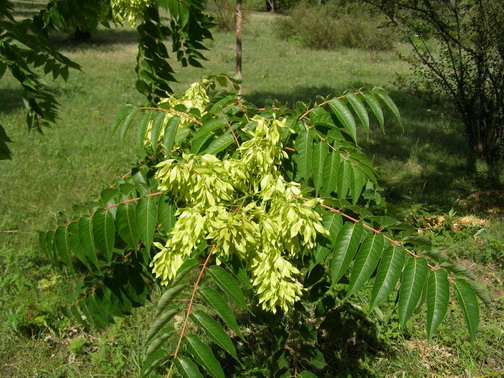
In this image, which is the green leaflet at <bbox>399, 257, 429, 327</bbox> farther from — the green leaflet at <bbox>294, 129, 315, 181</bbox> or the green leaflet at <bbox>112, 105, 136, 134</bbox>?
the green leaflet at <bbox>112, 105, 136, 134</bbox>

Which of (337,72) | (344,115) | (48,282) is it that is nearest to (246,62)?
(337,72)

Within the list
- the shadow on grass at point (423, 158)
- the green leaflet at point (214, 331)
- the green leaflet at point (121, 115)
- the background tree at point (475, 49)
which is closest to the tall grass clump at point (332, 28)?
the shadow on grass at point (423, 158)

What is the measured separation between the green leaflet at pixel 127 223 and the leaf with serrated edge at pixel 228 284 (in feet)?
1.49

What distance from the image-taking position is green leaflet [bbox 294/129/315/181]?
1.75 meters

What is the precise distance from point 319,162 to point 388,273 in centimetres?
55

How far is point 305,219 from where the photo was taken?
1.43 meters

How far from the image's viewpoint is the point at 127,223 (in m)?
1.73

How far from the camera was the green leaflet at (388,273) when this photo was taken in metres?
1.45

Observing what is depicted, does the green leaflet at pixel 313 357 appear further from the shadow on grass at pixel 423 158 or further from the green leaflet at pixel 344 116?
the shadow on grass at pixel 423 158

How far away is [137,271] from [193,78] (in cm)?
1175

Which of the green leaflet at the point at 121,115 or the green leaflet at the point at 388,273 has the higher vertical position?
the green leaflet at the point at 121,115

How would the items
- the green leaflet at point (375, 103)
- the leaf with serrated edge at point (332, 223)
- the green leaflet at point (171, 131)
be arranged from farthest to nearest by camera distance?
the green leaflet at point (375, 103) < the green leaflet at point (171, 131) < the leaf with serrated edge at point (332, 223)

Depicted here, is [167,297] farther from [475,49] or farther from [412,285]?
[475,49]

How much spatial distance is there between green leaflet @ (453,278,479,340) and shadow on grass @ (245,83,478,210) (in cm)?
341
